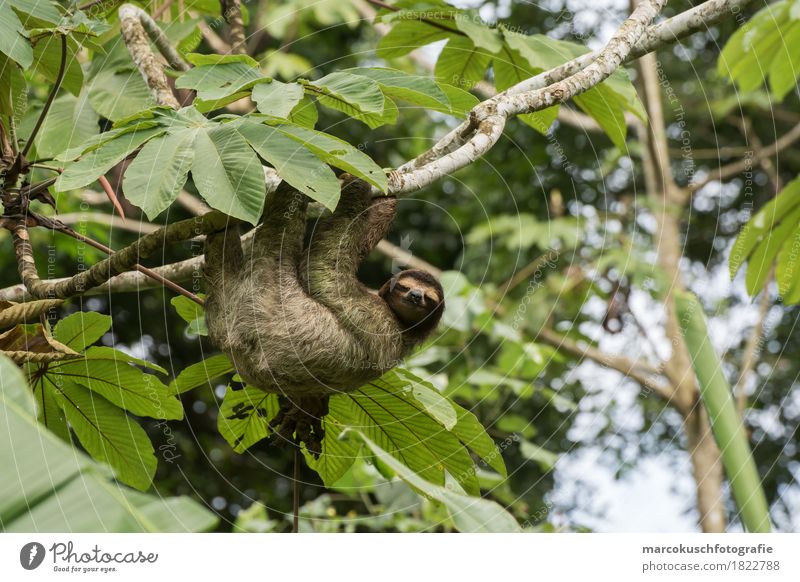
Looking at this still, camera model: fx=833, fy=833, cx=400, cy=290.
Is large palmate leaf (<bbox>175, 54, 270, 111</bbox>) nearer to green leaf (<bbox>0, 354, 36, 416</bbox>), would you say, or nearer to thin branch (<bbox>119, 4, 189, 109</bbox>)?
thin branch (<bbox>119, 4, 189, 109</bbox>)

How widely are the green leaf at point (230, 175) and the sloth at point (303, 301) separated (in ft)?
2.28

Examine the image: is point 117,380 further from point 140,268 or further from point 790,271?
point 790,271

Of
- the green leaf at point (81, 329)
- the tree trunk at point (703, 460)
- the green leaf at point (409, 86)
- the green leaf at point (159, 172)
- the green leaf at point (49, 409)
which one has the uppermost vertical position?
the green leaf at point (409, 86)

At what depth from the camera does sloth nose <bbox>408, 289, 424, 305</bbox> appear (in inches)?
138

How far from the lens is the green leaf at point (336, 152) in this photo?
8.02 feet

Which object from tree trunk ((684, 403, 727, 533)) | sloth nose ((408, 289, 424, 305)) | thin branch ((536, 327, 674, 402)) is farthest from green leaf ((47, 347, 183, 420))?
tree trunk ((684, 403, 727, 533))

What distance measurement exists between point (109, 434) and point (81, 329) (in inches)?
18.1

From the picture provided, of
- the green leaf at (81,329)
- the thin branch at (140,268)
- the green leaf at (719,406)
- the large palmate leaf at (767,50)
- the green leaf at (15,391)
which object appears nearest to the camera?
the green leaf at (719,406)

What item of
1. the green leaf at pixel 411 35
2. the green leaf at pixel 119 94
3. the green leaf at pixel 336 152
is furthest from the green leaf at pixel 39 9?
the green leaf at pixel 411 35

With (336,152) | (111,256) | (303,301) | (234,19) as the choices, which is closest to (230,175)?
(336,152)

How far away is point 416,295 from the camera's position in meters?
3.50

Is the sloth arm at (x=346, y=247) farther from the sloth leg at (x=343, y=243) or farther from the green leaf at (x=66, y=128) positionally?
the green leaf at (x=66, y=128)

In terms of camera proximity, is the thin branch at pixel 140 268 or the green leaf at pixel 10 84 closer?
the thin branch at pixel 140 268

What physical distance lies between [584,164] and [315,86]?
873cm
